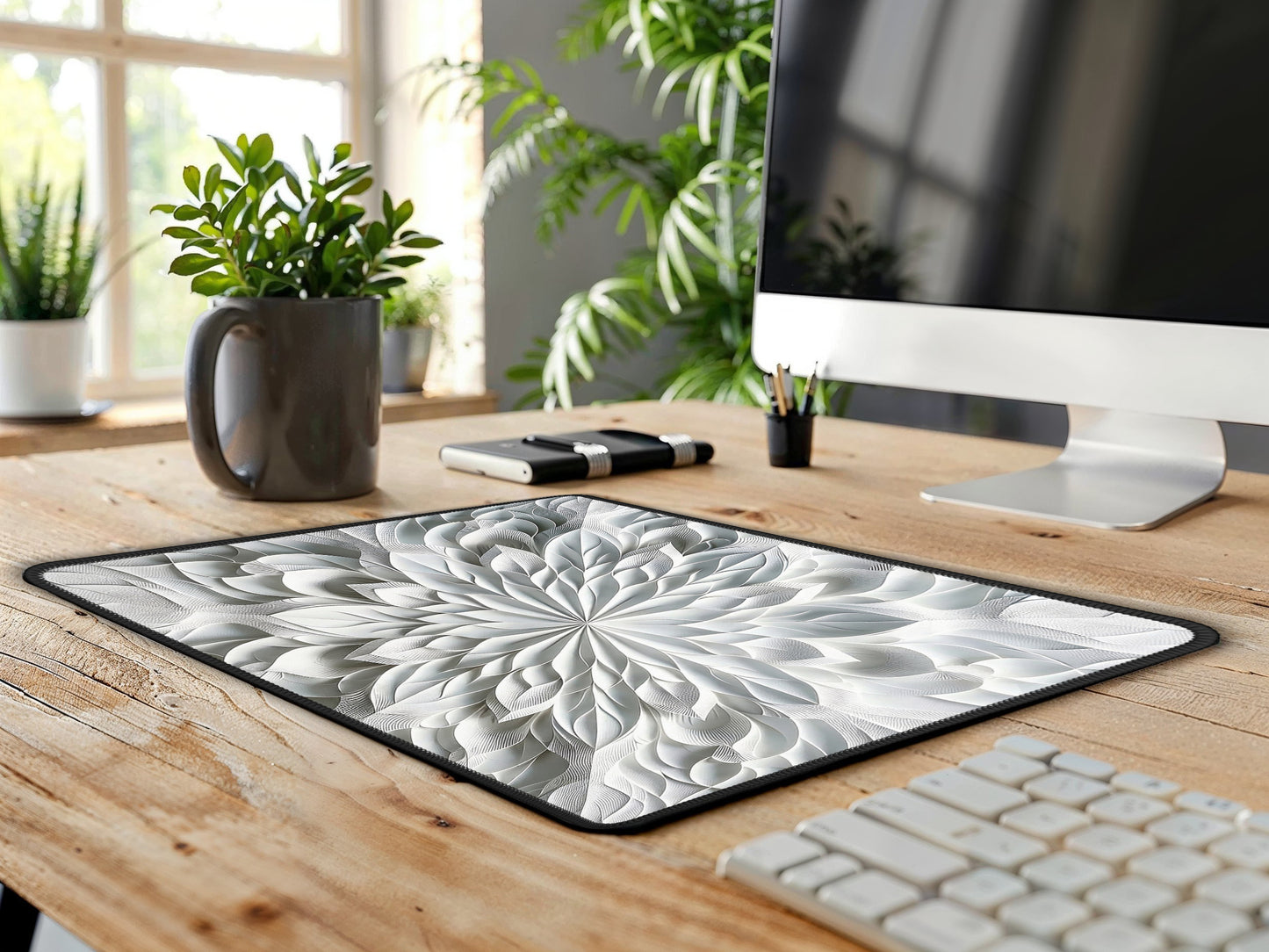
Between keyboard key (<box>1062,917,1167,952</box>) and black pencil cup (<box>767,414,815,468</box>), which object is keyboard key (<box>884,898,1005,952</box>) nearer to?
keyboard key (<box>1062,917,1167,952</box>)

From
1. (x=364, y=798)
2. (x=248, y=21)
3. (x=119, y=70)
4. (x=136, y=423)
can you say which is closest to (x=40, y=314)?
(x=136, y=423)

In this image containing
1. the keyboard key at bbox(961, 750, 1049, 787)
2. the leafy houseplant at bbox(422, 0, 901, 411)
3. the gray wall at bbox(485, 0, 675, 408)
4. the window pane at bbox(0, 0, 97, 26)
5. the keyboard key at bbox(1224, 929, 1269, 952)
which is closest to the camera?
the keyboard key at bbox(1224, 929, 1269, 952)

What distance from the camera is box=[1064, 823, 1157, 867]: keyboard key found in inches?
13.9

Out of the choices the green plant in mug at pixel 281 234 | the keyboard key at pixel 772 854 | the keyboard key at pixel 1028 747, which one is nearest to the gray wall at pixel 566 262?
the green plant in mug at pixel 281 234

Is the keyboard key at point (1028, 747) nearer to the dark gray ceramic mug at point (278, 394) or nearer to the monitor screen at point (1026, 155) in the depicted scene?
the monitor screen at point (1026, 155)

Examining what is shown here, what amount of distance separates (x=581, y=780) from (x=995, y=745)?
146 mm

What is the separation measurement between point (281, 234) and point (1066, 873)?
742 mm

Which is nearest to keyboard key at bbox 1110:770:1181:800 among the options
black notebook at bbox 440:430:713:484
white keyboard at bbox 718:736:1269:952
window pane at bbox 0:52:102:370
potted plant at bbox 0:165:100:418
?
white keyboard at bbox 718:736:1269:952

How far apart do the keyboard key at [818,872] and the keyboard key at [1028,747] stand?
4.2 inches

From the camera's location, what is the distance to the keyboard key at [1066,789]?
15.5 inches

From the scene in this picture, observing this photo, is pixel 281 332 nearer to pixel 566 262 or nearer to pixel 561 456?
pixel 561 456

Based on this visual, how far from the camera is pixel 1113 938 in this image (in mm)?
310

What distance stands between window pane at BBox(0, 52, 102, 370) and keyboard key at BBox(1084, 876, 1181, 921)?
2.53 m

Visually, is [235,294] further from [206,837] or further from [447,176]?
[447,176]
